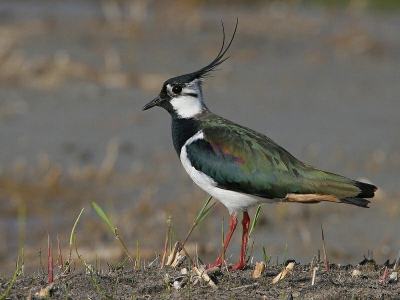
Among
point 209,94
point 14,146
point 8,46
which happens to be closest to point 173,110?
point 14,146

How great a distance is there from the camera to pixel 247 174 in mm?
5656

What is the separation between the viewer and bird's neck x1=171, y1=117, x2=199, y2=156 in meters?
6.04

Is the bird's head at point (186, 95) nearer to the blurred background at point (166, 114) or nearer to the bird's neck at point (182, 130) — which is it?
the bird's neck at point (182, 130)

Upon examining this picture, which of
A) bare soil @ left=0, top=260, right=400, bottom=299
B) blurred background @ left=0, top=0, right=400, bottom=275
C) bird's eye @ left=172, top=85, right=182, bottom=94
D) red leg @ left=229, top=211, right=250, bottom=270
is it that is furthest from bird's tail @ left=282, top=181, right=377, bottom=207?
blurred background @ left=0, top=0, right=400, bottom=275

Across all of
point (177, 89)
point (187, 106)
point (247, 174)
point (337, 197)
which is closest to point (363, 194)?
point (337, 197)

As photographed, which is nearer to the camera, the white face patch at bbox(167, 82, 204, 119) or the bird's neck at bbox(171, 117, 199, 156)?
the bird's neck at bbox(171, 117, 199, 156)

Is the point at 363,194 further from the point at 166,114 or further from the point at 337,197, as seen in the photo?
the point at 166,114

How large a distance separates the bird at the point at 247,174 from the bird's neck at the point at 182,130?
10 mm

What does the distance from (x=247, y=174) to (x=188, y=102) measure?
91cm

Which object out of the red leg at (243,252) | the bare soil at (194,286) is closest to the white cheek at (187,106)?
the red leg at (243,252)

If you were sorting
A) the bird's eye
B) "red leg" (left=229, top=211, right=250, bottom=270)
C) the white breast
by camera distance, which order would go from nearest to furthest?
"red leg" (left=229, top=211, right=250, bottom=270)
the white breast
the bird's eye

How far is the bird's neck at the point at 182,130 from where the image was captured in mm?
6043

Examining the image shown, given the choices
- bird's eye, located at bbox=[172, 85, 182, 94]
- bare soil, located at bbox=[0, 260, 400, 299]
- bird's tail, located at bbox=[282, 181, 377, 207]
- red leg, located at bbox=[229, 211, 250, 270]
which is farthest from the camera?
bird's eye, located at bbox=[172, 85, 182, 94]

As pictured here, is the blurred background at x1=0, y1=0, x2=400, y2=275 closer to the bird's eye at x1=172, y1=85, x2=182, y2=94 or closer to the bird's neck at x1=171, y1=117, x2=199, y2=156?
the bird's neck at x1=171, y1=117, x2=199, y2=156
